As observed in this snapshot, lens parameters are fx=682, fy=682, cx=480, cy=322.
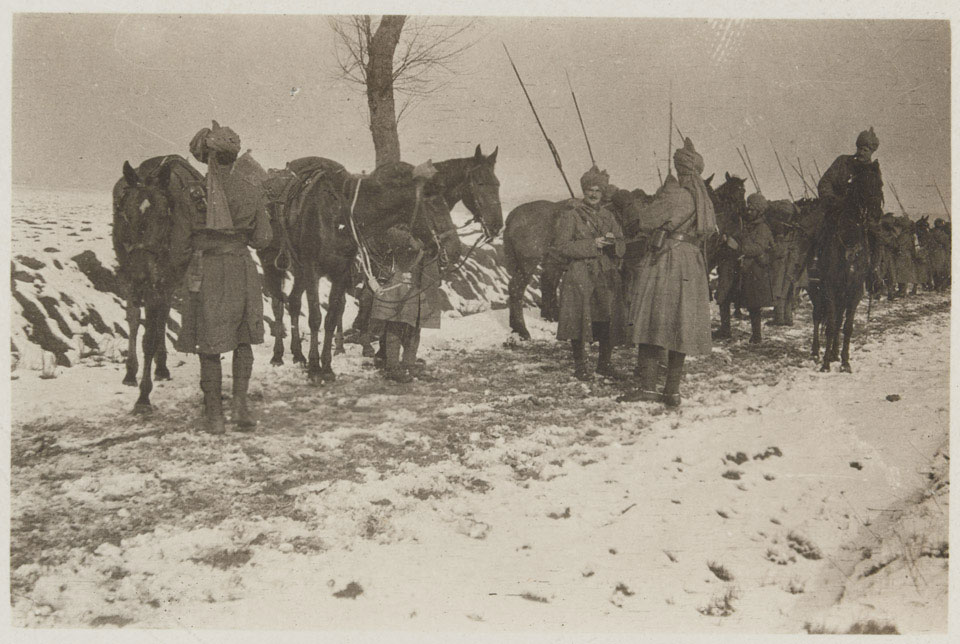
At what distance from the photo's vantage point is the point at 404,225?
5703mm

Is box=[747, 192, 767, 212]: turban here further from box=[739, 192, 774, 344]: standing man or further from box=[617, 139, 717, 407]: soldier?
box=[617, 139, 717, 407]: soldier

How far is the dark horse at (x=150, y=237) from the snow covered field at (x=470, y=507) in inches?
8.5

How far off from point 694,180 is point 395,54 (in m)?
2.38

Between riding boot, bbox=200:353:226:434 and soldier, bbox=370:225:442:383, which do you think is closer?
riding boot, bbox=200:353:226:434

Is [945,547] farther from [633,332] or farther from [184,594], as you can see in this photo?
[184,594]

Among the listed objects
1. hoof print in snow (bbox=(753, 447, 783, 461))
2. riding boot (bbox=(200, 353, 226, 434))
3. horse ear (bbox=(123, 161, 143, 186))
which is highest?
horse ear (bbox=(123, 161, 143, 186))

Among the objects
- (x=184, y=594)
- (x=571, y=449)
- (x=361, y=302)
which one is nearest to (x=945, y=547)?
(x=571, y=449)

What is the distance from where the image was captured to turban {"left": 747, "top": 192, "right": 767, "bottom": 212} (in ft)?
24.1

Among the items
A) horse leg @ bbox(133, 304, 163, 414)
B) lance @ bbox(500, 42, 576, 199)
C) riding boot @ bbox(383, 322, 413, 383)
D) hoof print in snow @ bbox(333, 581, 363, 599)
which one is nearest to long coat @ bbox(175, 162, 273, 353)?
horse leg @ bbox(133, 304, 163, 414)

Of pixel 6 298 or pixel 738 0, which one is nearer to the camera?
pixel 6 298

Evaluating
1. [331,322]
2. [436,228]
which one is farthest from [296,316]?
[436,228]

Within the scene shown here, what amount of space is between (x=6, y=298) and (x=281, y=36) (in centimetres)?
252

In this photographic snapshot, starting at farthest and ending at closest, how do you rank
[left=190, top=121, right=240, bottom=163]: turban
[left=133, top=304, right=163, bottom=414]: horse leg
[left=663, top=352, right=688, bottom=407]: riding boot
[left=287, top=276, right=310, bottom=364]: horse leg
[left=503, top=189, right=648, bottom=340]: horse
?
[left=503, top=189, right=648, bottom=340]: horse
[left=287, top=276, right=310, bottom=364]: horse leg
[left=663, top=352, right=688, bottom=407]: riding boot
[left=133, top=304, right=163, bottom=414]: horse leg
[left=190, top=121, right=240, bottom=163]: turban

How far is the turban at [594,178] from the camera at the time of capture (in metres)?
5.67
